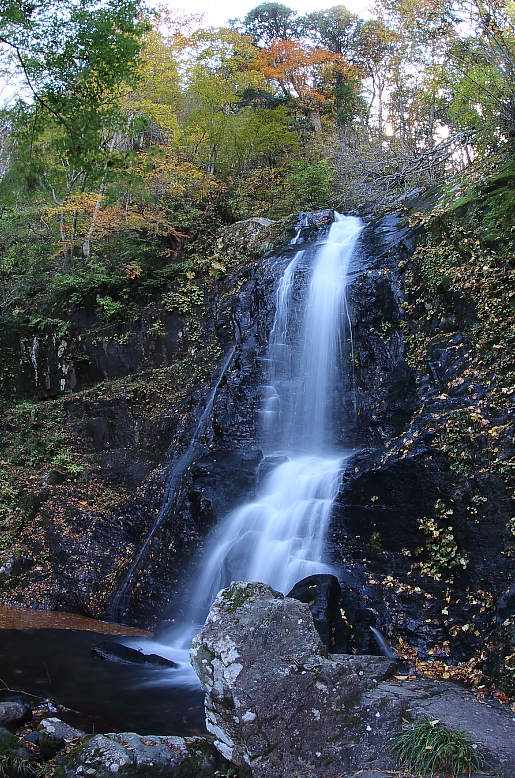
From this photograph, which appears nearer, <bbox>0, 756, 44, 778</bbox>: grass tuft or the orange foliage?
<bbox>0, 756, 44, 778</bbox>: grass tuft

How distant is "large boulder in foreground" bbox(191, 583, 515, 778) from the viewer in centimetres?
342

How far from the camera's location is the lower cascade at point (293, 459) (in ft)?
22.7

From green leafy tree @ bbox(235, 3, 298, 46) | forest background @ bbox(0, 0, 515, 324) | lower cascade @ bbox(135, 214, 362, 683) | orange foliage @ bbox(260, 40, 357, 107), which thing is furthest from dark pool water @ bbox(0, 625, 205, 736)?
green leafy tree @ bbox(235, 3, 298, 46)

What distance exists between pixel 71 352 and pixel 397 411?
10239 millimetres

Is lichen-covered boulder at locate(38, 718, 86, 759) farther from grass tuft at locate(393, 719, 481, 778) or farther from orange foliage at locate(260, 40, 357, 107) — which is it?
orange foliage at locate(260, 40, 357, 107)

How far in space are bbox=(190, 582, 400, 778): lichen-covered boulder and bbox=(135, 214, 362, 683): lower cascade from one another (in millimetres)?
2405

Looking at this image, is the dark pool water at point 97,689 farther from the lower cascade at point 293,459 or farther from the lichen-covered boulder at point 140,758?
the lichen-covered boulder at point 140,758

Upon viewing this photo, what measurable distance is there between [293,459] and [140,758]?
5721mm

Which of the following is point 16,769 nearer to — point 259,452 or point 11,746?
point 11,746

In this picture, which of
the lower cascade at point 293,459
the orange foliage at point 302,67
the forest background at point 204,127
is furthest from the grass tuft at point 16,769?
the orange foliage at point 302,67

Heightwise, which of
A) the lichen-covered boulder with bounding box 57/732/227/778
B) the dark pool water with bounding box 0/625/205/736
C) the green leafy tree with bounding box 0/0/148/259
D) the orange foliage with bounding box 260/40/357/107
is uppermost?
the orange foliage with bounding box 260/40/357/107

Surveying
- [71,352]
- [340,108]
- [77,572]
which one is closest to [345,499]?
[77,572]

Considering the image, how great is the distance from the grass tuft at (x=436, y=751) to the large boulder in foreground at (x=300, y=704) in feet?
0.34

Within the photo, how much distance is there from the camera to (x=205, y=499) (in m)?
8.34
